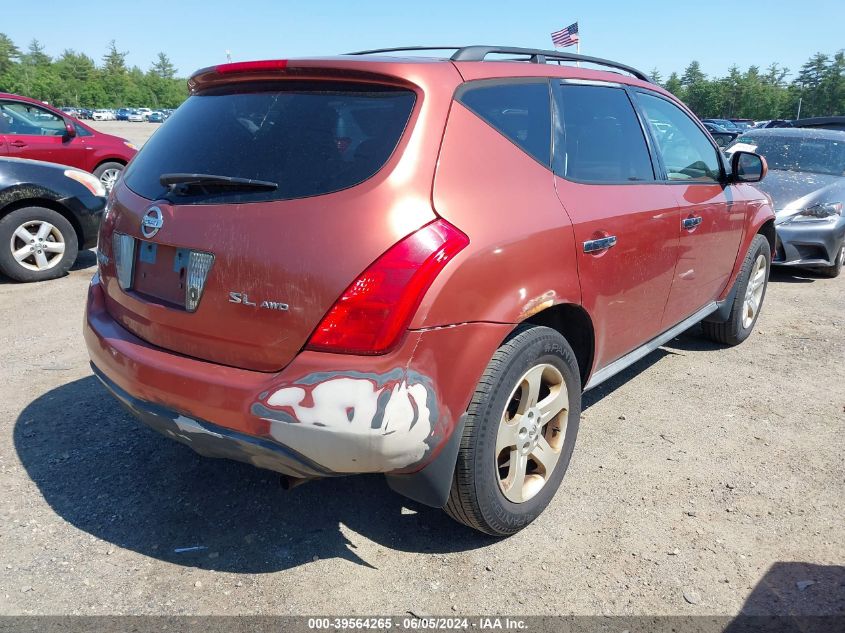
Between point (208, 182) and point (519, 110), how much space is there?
1222 millimetres

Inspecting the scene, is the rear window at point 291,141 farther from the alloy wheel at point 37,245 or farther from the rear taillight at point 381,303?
the alloy wheel at point 37,245

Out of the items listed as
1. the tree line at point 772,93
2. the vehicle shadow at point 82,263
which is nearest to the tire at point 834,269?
the vehicle shadow at point 82,263

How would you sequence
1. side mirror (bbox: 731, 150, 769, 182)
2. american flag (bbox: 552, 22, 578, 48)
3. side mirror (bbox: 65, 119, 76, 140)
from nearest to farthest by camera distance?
side mirror (bbox: 731, 150, 769, 182) → side mirror (bbox: 65, 119, 76, 140) → american flag (bbox: 552, 22, 578, 48)

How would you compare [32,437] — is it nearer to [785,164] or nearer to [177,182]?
[177,182]

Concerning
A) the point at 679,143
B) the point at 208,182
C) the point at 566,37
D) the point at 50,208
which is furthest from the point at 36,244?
the point at 566,37

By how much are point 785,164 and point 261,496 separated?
7567 mm

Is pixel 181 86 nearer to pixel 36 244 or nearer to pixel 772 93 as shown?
pixel 772 93

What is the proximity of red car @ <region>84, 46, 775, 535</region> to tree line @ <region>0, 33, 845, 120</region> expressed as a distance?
76.3 metres

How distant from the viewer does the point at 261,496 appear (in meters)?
2.88

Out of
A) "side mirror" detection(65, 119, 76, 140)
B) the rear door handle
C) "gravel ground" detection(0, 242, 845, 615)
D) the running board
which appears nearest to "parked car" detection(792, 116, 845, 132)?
the running board

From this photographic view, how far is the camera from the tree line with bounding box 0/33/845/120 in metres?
71.1

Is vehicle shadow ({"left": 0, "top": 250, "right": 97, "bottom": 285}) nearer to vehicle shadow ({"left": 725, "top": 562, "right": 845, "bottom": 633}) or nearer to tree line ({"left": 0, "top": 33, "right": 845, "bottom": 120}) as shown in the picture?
vehicle shadow ({"left": 725, "top": 562, "right": 845, "bottom": 633})

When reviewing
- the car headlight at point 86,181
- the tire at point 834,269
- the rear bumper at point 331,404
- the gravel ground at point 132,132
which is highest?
the gravel ground at point 132,132

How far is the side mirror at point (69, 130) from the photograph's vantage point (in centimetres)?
989
